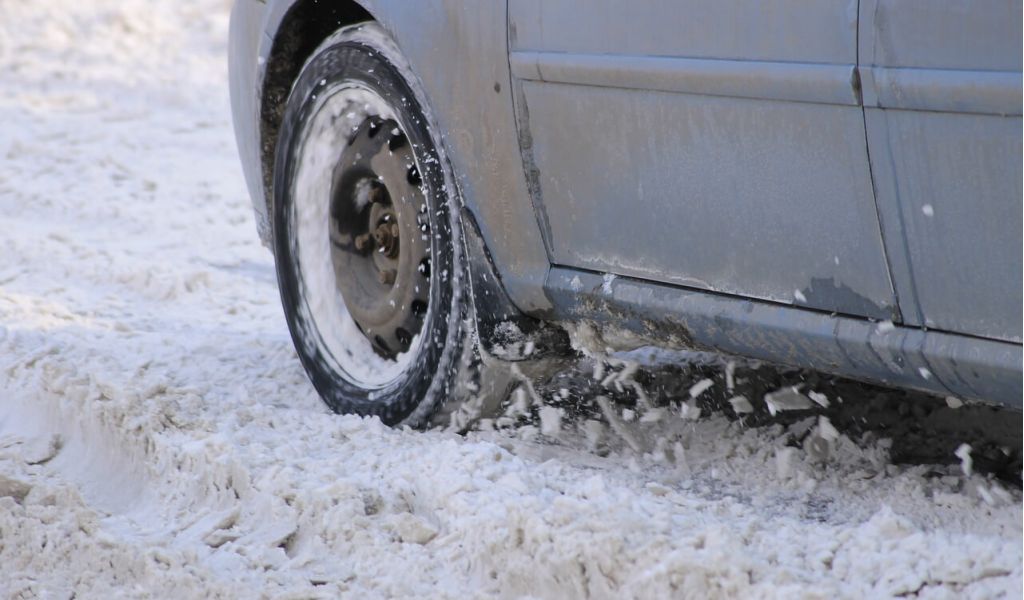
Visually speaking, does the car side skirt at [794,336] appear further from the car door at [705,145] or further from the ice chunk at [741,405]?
the ice chunk at [741,405]

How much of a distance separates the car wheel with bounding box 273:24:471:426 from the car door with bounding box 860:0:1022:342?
3.79ft

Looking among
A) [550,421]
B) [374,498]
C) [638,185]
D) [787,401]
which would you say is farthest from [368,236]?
[787,401]

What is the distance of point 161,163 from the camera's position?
24.6ft

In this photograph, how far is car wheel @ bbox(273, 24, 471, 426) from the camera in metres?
3.35

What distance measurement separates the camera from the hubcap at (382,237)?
350cm

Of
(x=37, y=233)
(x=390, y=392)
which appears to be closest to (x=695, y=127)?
(x=390, y=392)

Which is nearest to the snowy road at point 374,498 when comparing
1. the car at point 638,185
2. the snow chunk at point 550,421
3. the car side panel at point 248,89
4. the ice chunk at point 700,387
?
the snow chunk at point 550,421

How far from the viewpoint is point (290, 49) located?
384 centimetres

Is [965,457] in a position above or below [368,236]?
below

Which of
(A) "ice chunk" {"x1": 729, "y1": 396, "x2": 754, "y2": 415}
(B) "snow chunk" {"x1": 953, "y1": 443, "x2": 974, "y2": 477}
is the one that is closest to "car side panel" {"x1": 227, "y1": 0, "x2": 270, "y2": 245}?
(A) "ice chunk" {"x1": 729, "y1": 396, "x2": 754, "y2": 415}

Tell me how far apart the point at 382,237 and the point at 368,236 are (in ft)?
0.29

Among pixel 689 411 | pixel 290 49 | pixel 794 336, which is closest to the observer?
pixel 794 336

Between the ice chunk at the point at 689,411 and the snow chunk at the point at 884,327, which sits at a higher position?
the snow chunk at the point at 884,327

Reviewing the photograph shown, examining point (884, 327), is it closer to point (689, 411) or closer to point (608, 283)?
point (608, 283)
